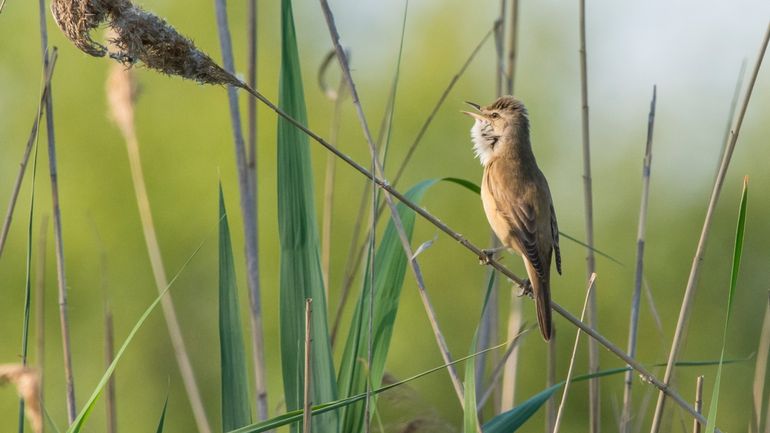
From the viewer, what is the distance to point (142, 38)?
2.40 meters

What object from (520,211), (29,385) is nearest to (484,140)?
(520,211)

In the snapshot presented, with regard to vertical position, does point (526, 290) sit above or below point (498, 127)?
below

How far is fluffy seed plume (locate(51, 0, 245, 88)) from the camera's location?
241 cm

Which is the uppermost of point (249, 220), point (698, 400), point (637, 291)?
point (249, 220)

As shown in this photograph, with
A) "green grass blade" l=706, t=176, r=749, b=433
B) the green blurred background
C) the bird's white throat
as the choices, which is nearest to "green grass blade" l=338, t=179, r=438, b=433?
"green grass blade" l=706, t=176, r=749, b=433

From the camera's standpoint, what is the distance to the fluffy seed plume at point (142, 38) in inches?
94.8

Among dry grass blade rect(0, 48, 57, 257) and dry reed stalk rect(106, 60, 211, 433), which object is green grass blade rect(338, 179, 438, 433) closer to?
dry reed stalk rect(106, 60, 211, 433)

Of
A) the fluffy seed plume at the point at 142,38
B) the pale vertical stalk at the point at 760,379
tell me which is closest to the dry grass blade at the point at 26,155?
the fluffy seed plume at the point at 142,38

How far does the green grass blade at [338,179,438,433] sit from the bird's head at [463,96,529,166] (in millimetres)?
1440

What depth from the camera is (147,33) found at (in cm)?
240

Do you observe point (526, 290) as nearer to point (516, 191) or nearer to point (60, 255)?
point (516, 191)

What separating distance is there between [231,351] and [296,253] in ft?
1.10

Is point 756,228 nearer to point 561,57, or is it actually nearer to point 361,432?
point 561,57

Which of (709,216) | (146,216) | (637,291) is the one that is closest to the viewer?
(709,216)
